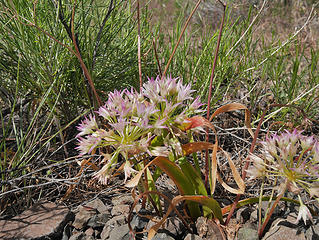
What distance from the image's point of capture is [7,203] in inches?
70.9

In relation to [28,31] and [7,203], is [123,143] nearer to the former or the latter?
[7,203]

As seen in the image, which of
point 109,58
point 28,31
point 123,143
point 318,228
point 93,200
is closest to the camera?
point 123,143

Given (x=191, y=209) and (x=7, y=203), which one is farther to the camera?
(x=7, y=203)

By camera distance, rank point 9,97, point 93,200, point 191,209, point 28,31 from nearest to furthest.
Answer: point 191,209 → point 93,200 → point 28,31 → point 9,97

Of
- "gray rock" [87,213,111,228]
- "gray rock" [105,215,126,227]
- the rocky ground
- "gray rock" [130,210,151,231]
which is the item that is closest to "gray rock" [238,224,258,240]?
the rocky ground

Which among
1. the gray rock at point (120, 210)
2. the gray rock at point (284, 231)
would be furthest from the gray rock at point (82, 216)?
the gray rock at point (284, 231)

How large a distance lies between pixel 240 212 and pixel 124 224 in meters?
0.58

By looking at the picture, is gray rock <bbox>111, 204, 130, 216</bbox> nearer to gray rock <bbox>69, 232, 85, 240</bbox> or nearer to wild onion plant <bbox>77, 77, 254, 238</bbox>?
gray rock <bbox>69, 232, 85, 240</bbox>

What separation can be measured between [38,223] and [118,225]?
424 millimetres

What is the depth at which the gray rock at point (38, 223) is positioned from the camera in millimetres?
1549

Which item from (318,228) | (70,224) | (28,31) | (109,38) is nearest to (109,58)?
(109,38)

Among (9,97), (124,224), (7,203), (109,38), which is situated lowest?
(124,224)

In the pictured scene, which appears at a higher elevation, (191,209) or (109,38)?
(109,38)

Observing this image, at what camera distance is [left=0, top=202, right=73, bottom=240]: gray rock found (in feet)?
5.08
